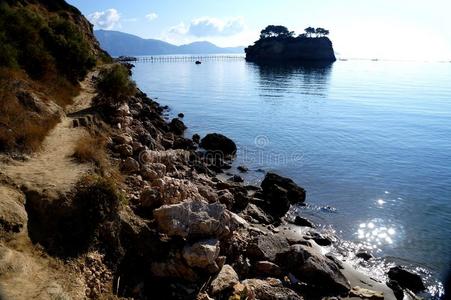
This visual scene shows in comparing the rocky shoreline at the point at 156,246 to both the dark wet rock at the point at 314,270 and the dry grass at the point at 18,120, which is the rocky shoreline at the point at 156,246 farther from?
the dry grass at the point at 18,120

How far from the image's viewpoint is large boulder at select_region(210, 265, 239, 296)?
14.3 meters

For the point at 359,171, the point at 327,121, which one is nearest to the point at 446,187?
the point at 359,171

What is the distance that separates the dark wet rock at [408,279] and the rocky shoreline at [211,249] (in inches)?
2.0

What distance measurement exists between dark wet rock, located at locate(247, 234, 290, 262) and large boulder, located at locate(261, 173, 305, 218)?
6320 mm

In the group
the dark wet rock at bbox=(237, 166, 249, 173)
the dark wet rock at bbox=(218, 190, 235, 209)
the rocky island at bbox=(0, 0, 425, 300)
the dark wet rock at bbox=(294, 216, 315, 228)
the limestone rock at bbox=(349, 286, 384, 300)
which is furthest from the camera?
the dark wet rock at bbox=(237, 166, 249, 173)

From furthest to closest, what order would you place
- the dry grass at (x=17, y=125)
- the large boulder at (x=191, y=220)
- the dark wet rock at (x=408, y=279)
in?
the dark wet rock at (x=408, y=279) < the dry grass at (x=17, y=125) < the large boulder at (x=191, y=220)

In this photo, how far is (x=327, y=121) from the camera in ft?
196

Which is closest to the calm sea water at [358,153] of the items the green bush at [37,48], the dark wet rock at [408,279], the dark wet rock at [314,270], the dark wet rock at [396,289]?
the dark wet rock at [408,279]

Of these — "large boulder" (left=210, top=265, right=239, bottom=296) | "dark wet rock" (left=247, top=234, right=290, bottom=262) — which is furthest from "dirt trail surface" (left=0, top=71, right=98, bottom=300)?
"dark wet rock" (left=247, top=234, right=290, bottom=262)

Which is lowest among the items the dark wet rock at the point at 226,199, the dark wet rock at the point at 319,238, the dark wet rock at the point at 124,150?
the dark wet rock at the point at 319,238

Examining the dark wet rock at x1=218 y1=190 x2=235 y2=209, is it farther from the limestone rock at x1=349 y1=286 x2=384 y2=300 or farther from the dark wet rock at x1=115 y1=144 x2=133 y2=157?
the limestone rock at x1=349 y1=286 x2=384 y2=300

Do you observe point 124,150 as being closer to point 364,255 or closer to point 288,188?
point 288,188

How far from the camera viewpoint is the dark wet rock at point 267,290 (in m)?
14.9

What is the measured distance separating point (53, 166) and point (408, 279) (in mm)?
17637
